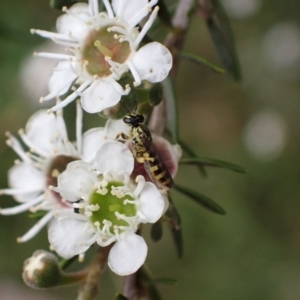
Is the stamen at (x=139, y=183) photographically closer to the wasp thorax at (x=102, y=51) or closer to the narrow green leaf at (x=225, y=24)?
the wasp thorax at (x=102, y=51)

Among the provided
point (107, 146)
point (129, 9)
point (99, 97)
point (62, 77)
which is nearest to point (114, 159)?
point (107, 146)

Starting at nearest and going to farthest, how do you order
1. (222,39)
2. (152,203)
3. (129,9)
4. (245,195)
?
1. (152,203)
2. (129,9)
3. (222,39)
4. (245,195)

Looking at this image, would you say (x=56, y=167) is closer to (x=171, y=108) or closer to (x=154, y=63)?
(x=171, y=108)

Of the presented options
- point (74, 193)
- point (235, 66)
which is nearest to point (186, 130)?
point (235, 66)

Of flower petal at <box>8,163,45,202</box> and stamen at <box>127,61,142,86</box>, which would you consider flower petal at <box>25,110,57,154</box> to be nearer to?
flower petal at <box>8,163,45,202</box>

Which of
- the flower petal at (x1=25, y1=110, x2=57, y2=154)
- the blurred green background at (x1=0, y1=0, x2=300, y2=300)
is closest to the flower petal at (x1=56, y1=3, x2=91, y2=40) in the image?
the flower petal at (x1=25, y1=110, x2=57, y2=154)

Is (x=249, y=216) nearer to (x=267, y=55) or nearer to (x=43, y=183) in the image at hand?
(x=267, y=55)

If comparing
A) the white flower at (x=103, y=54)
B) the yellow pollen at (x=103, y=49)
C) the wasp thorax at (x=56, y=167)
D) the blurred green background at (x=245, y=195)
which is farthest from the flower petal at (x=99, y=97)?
the blurred green background at (x=245, y=195)
